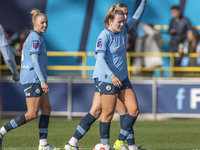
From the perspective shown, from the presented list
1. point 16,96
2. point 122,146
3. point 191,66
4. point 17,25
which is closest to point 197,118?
point 191,66

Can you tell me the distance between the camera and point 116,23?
8984 millimetres

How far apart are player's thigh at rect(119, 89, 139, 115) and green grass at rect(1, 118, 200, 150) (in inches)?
56.0

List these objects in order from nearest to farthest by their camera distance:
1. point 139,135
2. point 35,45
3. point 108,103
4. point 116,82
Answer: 1. point 116,82
2. point 108,103
3. point 35,45
4. point 139,135

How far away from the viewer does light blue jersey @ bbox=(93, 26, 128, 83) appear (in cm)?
887

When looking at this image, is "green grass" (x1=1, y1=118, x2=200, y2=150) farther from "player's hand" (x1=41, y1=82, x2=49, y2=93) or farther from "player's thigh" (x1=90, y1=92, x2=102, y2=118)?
"player's hand" (x1=41, y1=82, x2=49, y2=93)

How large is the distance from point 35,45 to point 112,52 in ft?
3.97

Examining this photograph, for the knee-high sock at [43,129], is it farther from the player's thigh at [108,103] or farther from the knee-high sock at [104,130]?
the player's thigh at [108,103]

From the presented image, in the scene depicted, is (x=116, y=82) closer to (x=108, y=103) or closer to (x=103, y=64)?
(x=103, y=64)

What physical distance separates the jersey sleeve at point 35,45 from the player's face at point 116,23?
1132mm

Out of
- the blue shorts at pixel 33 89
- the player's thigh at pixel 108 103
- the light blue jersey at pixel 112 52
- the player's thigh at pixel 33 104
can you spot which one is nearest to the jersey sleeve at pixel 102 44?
the light blue jersey at pixel 112 52

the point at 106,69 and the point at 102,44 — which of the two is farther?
the point at 102,44

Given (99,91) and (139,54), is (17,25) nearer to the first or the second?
(139,54)

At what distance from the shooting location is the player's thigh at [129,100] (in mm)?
9133

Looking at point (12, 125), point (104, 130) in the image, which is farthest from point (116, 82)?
point (12, 125)
